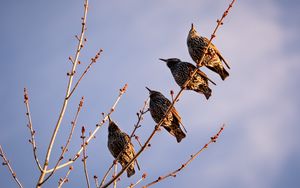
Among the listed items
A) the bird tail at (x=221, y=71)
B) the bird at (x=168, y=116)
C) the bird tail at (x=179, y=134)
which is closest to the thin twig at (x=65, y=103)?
the bird at (x=168, y=116)

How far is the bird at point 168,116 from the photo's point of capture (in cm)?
789

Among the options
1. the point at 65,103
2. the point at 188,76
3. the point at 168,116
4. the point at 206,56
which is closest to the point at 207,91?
the point at 188,76

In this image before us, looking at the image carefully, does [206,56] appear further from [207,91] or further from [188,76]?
[207,91]

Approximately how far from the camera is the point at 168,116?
25.5 ft

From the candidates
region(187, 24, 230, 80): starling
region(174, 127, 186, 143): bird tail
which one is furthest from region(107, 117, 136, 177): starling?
region(187, 24, 230, 80): starling

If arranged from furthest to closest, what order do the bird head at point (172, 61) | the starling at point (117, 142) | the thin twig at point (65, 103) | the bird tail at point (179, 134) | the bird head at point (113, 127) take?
the bird head at point (172, 61) → the bird head at point (113, 127) → the bird tail at point (179, 134) → the starling at point (117, 142) → the thin twig at point (65, 103)

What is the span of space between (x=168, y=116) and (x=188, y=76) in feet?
3.69

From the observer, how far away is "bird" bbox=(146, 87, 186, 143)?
7895mm

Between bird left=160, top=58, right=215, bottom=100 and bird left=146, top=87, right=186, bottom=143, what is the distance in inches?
21.6

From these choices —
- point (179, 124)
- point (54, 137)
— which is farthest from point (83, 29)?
point (179, 124)

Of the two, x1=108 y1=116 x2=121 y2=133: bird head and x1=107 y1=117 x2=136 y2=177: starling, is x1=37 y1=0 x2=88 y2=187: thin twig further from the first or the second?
x1=108 y1=116 x2=121 y2=133: bird head

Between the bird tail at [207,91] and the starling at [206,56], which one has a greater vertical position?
the starling at [206,56]

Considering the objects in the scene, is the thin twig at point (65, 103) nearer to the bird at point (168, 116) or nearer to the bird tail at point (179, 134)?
the bird at point (168, 116)

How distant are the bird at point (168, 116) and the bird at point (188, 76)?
549 mm
